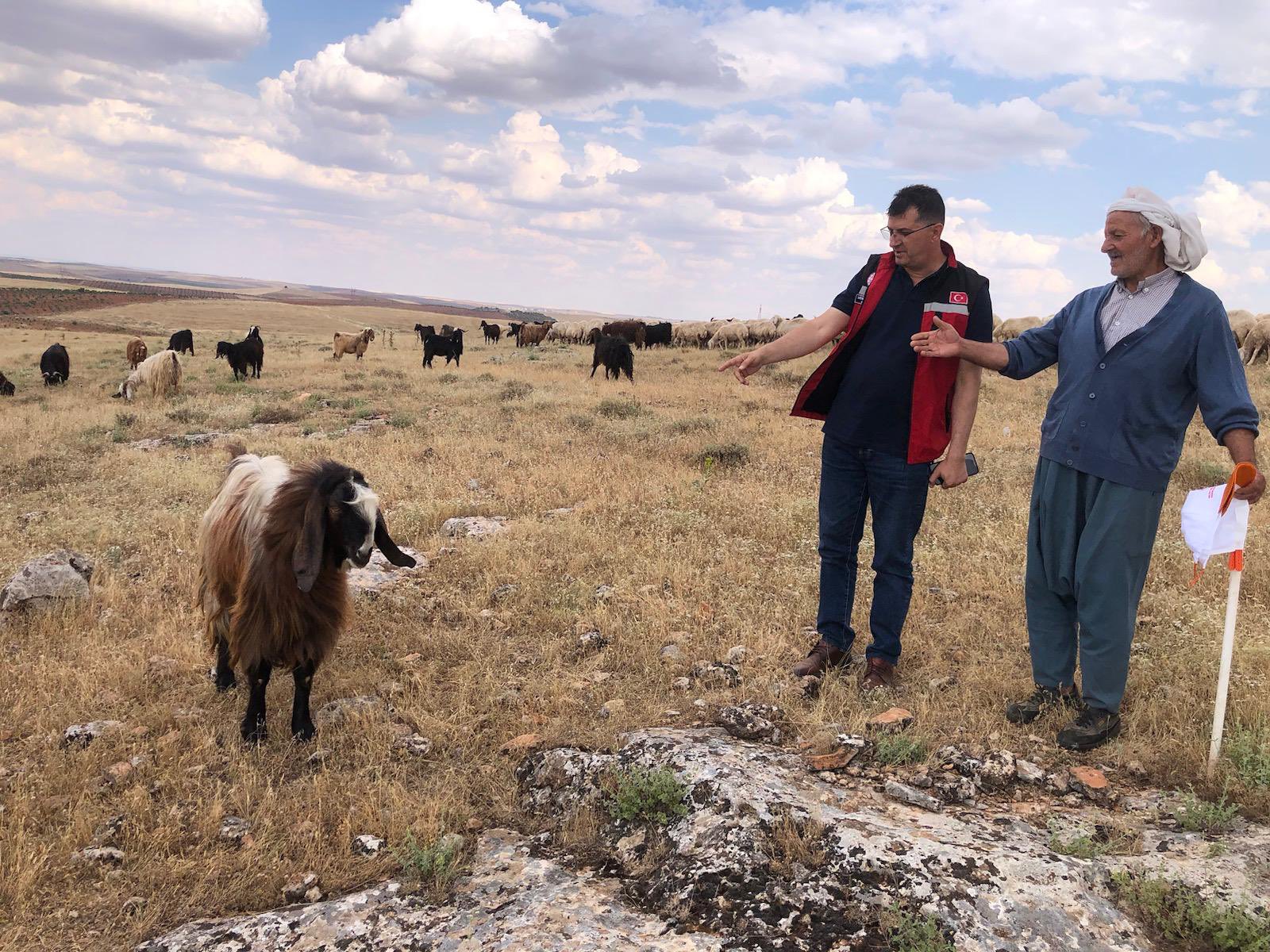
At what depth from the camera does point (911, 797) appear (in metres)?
3.41

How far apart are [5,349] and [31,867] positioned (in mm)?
36181

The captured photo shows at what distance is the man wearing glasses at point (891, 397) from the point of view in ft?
13.0

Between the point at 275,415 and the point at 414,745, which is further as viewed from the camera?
the point at 275,415

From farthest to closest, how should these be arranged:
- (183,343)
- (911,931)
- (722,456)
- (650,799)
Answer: (183,343), (722,456), (650,799), (911,931)

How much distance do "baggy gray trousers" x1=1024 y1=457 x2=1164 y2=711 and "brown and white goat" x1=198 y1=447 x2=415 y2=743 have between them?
3218mm

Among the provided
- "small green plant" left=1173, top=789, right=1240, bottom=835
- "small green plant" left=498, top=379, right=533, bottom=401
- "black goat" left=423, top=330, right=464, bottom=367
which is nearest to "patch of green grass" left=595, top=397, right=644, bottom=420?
"small green plant" left=498, top=379, right=533, bottom=401

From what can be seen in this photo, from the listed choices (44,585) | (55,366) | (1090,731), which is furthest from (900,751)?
(55,366)

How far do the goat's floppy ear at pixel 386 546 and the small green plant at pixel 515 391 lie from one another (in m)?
11.9

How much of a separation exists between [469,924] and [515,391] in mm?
14899

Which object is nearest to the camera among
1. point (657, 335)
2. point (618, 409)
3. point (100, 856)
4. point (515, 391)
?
point (100, 856)

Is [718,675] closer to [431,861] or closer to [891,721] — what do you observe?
[891,721]

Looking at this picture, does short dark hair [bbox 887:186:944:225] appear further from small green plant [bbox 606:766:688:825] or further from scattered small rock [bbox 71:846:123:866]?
scattered small rock [bbox 71:846:123:866]

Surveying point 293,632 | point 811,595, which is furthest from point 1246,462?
point 293,632

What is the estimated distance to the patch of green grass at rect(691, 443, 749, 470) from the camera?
10062mm
